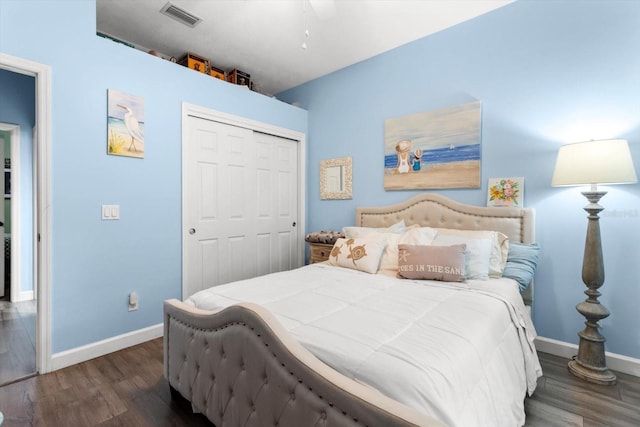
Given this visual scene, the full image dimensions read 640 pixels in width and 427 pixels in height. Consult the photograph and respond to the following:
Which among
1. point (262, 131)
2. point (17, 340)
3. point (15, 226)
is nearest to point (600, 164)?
point (262, 131)

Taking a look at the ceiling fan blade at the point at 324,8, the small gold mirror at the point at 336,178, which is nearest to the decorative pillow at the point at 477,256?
the small gold mirror at the point at 336,178

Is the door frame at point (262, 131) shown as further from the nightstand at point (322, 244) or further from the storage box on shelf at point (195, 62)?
the nightstand at point (322, 244)

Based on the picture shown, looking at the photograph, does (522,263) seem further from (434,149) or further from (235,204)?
(235,204)

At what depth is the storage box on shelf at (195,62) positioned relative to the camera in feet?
9.81

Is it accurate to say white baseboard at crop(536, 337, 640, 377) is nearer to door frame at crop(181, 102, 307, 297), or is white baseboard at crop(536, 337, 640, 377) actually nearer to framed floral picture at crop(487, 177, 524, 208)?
framed floral picture at crop(487, 177, 524, 208)

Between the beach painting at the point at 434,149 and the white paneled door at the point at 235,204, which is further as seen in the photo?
the white paneled door at the point at 235,204

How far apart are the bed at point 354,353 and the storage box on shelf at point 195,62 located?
2276 mm

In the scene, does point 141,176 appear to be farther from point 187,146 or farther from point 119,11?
point 119,11

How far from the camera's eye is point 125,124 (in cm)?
240

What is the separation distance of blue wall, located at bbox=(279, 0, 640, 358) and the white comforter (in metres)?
0.67

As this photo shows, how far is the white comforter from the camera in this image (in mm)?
999

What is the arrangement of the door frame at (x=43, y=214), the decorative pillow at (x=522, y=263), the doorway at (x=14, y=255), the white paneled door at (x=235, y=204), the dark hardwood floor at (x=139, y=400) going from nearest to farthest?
the dark hardwood floor at (x=139, y=400) < the door frame at (x=43, y=214) < the decorative pillow at (x=522, y=263) < the doorway at (x=14, y=255) < the white paneled door at (x=235, y=204)

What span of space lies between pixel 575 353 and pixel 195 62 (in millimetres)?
4071

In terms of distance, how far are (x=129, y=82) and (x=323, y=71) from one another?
2.05 metres
